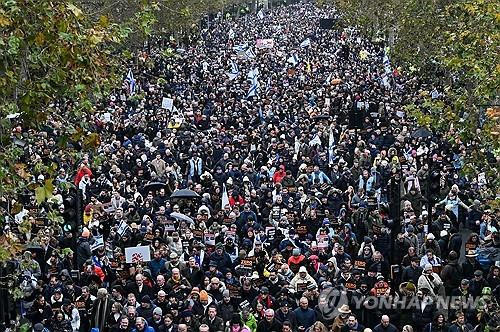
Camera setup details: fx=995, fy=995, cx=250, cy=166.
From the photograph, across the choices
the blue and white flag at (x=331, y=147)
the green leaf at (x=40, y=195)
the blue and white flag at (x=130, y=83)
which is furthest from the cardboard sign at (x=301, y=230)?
the blue and white flag at (x=130, y=83)

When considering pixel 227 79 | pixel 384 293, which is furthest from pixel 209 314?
pixel 227 79

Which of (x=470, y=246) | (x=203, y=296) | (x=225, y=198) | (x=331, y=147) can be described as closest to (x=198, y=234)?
(x=225, y=198)

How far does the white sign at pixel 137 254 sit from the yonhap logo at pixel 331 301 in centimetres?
390

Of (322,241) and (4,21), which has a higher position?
(4,21)

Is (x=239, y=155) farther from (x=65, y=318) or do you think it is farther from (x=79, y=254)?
(x=65, y=318)

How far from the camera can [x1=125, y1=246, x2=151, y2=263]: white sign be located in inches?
707

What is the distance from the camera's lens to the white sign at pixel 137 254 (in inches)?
707

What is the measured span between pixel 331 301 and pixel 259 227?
4260mm

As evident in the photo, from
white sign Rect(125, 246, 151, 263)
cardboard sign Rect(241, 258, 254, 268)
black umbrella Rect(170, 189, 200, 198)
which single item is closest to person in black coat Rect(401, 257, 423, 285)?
cardboard sign Rect(241, 258, 254, 268)

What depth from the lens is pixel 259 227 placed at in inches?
764

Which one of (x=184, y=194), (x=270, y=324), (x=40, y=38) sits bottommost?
(x=270, y=324)

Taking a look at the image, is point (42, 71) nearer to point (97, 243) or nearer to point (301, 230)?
point (97, 243)

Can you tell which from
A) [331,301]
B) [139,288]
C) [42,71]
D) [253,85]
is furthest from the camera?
[253,85]

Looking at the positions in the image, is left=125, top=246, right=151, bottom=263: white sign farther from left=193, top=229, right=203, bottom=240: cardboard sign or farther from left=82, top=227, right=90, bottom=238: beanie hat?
left=193, top=229, right=203, bottom=240: cardboard sign
